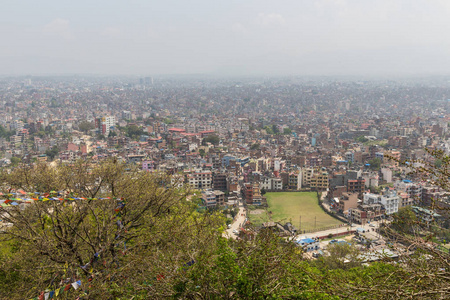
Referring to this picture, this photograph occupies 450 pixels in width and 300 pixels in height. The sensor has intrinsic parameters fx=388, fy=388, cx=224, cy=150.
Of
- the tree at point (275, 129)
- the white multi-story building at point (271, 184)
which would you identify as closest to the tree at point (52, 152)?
the white multi-story building at point (271, 184)

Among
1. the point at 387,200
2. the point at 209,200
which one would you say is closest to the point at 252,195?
the point at 209,200

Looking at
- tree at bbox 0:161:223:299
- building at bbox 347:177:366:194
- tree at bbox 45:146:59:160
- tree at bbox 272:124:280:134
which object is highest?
tree at bbox 0:161:223:299

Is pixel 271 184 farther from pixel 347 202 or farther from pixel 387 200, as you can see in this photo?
pixel 387 200

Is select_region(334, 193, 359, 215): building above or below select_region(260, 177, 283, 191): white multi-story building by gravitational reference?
above

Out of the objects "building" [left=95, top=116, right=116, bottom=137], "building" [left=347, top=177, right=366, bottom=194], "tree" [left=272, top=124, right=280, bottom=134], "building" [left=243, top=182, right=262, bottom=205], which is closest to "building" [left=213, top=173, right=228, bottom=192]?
"building" [left=243, top=182, right=262, bottom=205]

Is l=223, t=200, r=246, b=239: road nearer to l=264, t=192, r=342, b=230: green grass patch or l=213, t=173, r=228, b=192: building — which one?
l=264, t=192, r=342, b=230: green grass patch

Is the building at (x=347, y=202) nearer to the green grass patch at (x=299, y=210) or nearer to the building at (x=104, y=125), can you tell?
the green grass patch at (x=299, y=210)

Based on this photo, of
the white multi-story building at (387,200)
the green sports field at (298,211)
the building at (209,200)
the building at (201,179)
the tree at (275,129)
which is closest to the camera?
the green sports field at (298,211)
